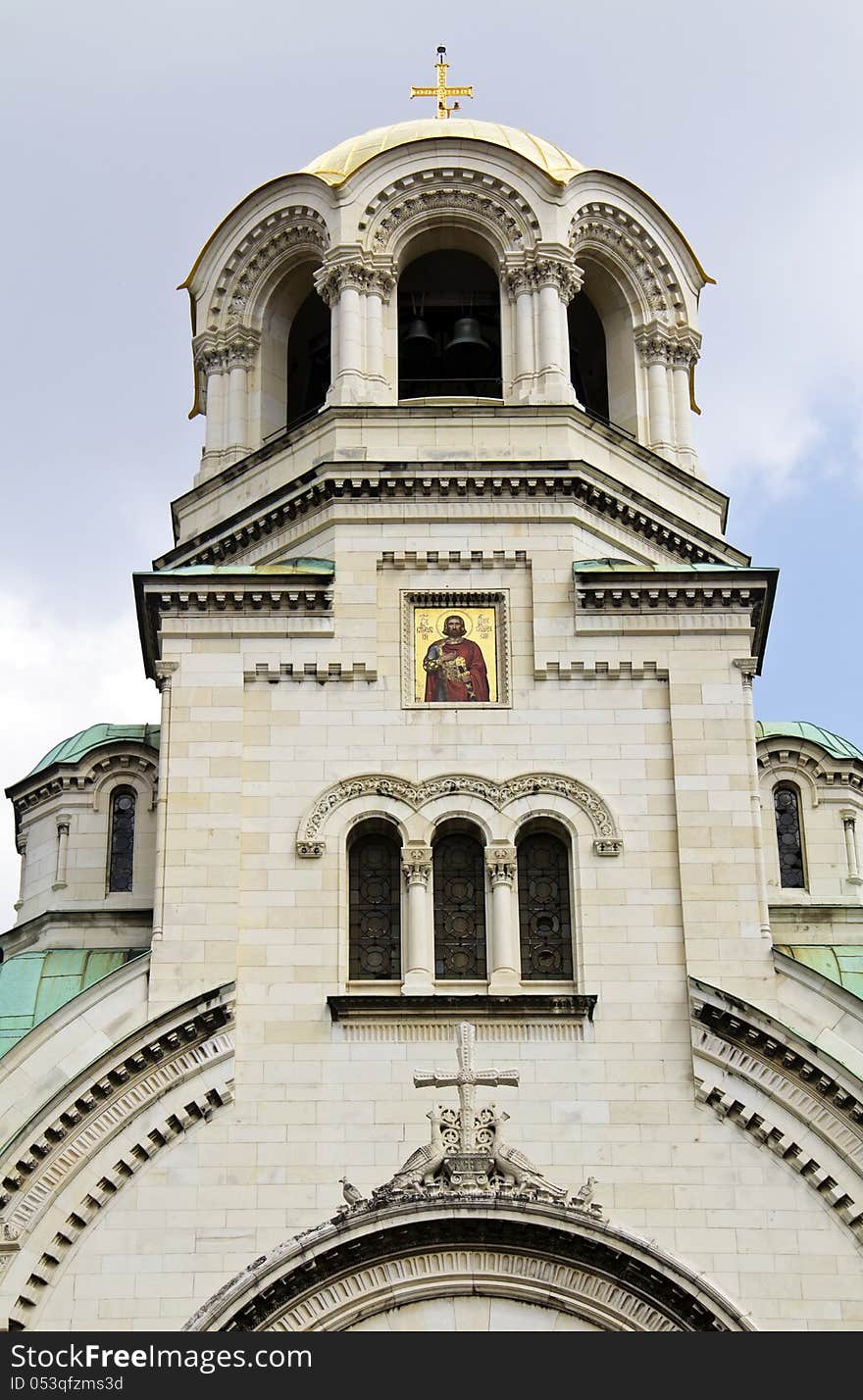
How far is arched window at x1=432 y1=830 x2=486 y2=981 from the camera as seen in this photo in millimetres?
30484

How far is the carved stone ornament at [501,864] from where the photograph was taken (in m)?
30.6

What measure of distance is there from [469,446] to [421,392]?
3.70 m

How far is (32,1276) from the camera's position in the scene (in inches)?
1117

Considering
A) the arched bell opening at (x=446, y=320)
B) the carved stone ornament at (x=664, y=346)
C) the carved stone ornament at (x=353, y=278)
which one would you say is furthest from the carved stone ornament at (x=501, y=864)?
the carved stone ornament at (x=664, y=346)

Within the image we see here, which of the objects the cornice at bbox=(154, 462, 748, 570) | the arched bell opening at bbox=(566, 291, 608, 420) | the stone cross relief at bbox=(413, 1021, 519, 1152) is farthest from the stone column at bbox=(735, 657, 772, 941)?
the arched bell opening at bbox=(566, 291, 608, 420)

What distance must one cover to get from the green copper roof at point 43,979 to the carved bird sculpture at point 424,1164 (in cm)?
416

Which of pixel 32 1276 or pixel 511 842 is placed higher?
pixel 511 842

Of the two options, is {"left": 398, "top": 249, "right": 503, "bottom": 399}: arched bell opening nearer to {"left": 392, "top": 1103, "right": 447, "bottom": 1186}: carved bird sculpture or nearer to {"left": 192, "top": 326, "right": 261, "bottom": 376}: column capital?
{"left": 192, "top": 326, "right": 261, "bottom": 376}: column capital

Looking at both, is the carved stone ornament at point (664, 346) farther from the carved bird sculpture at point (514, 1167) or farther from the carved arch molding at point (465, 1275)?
the carved arch molding at point (465, 1275)

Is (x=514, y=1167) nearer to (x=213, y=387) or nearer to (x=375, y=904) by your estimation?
(x=375, y=904)

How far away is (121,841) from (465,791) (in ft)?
16.7
